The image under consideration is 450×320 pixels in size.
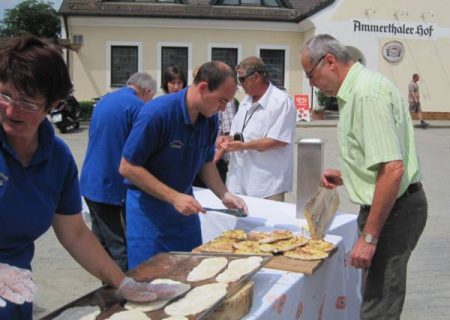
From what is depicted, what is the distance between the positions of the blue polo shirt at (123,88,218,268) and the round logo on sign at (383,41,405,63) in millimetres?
21544

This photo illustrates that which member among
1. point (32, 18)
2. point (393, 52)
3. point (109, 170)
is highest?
point (32, 18)

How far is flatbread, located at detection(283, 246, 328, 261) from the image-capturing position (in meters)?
2.69

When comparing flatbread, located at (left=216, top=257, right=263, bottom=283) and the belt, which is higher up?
the belt

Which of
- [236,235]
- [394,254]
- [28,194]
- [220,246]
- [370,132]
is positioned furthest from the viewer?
[236,235]

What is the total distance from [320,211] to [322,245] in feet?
1.14

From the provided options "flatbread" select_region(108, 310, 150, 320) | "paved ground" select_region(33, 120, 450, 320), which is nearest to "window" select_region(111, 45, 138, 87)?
"paved ground" select_region(33, 120, 450, 320)

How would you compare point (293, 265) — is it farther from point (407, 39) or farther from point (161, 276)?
point (407, 39)

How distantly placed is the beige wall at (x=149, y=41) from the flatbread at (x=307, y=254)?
782 inches

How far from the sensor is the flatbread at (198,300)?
6.02ft

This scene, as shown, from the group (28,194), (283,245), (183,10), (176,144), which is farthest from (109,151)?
(183,10)

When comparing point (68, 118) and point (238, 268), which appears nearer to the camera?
point (238, 268)

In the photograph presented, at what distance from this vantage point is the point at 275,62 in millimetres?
23609

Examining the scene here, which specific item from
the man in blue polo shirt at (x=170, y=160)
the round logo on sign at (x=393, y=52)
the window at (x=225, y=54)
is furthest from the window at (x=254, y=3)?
the man in blue polo shirt at (x=170, y=160)

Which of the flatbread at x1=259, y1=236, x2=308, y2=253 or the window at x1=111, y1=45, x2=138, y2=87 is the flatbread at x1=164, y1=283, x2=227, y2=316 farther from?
the window at x1=111, y1=45, x2=138, y2=87
